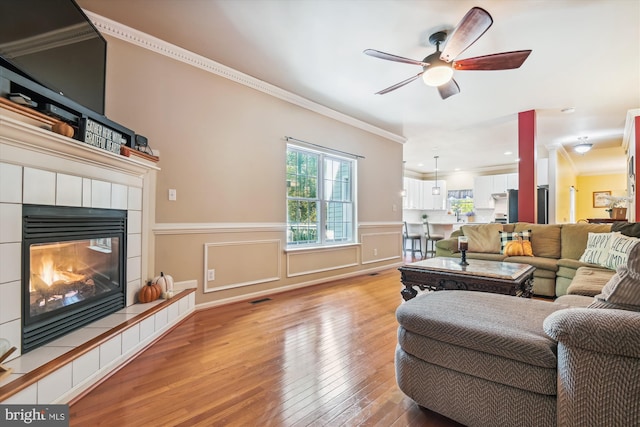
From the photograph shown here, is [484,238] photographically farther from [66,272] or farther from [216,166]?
[66,272]

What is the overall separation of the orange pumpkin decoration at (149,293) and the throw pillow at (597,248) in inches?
165

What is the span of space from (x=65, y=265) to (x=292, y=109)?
9.91ft

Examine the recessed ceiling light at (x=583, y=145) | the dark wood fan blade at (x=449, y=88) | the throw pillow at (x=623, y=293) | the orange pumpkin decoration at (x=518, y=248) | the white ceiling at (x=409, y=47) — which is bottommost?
the orange pumpkin decoration at (x=518, y=248)

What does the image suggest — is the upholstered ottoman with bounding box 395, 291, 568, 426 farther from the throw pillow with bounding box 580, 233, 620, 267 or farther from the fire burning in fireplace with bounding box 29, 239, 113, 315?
the throw pillow with bounding box 580, 233, 620, 267

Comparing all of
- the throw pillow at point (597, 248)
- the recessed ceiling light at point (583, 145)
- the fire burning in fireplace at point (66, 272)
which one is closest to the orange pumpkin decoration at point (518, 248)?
the throw pillow at point (597, 248)

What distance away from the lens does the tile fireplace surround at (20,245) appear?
1.39 metres

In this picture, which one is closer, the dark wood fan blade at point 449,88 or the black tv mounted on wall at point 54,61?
the black tv mounted on wall at point 54,61

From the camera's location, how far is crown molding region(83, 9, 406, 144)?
8.27ft

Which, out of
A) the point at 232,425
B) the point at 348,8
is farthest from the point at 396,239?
the point at 232,425

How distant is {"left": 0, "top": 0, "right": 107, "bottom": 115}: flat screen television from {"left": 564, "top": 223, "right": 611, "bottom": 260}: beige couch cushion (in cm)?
508

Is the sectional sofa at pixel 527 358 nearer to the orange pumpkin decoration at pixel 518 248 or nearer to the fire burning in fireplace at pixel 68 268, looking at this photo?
the fire burning in fireplace at pixel 68 268

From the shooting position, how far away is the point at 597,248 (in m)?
3.13

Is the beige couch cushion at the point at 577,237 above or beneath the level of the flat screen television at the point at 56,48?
beneath

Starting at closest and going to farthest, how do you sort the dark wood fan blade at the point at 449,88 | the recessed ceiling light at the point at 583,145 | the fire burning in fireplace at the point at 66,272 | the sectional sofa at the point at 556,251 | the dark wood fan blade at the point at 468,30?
the fire burning in fireplace at the point at 66,272
the dark wood fan blade at the point at 468,30
the sectional sofa at the point at 556,251
the dark wood fan blade at the point at 449,88
the recessed ceiling light at the point at 583,145
